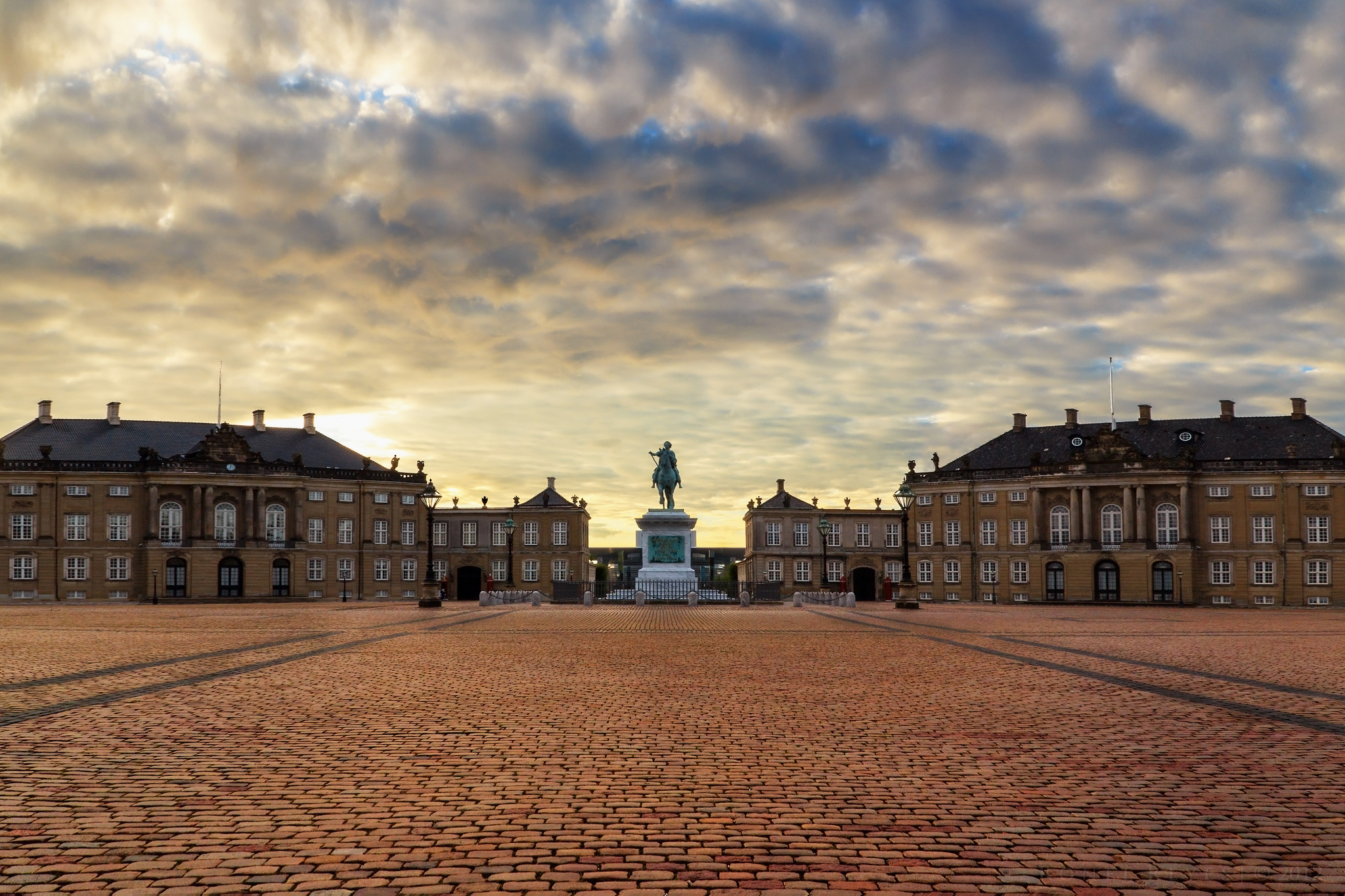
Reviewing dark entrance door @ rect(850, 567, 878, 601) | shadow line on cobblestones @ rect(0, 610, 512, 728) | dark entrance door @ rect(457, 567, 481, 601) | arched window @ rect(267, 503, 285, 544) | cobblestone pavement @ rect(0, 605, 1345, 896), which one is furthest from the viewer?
dark entrance door @ rect(850, 567, 878, 601)

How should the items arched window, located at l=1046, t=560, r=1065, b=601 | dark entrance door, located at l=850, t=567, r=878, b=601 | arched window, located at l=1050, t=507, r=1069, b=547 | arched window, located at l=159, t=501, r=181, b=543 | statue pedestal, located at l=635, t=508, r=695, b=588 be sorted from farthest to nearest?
dark entrance door, located at l=850, t=567, r=878, b=601
arched window, located at l=1050, t=507, r=1069, b=547
arched window, located at l=1046, t=560, r=1065, b=601
arched window, located at l=159, t=501, r=181, b=543
statue pedestal, located at l=635, t=508, r=695, b=588

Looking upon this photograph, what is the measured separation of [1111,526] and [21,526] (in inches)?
2976

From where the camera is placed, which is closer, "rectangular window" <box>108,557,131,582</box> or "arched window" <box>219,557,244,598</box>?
"rectangular window" <box>108,557,131,582</box>

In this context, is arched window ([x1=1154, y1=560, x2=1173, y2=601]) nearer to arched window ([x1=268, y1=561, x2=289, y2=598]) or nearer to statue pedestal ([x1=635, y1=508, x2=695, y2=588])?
statue pedestal ([x1=635, y1=508, x2=695, y2=588])

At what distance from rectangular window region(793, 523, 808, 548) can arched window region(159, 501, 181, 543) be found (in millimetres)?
50035

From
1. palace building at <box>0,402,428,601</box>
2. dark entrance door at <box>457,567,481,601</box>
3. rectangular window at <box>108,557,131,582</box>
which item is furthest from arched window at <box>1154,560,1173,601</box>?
rectangular window at <box>108,557,131,582</box>

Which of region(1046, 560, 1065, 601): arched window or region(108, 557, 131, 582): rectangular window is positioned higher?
region(108, 557, 131, 582): rectangular window

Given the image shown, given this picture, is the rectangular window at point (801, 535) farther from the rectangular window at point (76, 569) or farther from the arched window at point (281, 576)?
the rectangular window at point (76, 569)

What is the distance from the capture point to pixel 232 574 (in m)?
76.2

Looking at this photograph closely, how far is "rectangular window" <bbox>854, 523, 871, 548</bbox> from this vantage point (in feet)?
312

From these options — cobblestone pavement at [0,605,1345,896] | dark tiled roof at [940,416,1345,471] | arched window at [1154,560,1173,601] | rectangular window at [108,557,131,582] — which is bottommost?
arched window at [1154,560,1173,601]

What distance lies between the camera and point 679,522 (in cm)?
5566

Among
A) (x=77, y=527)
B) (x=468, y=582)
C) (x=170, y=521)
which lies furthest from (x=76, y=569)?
(x=468, y=582)

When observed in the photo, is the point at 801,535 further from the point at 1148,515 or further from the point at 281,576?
the point at 281,576
